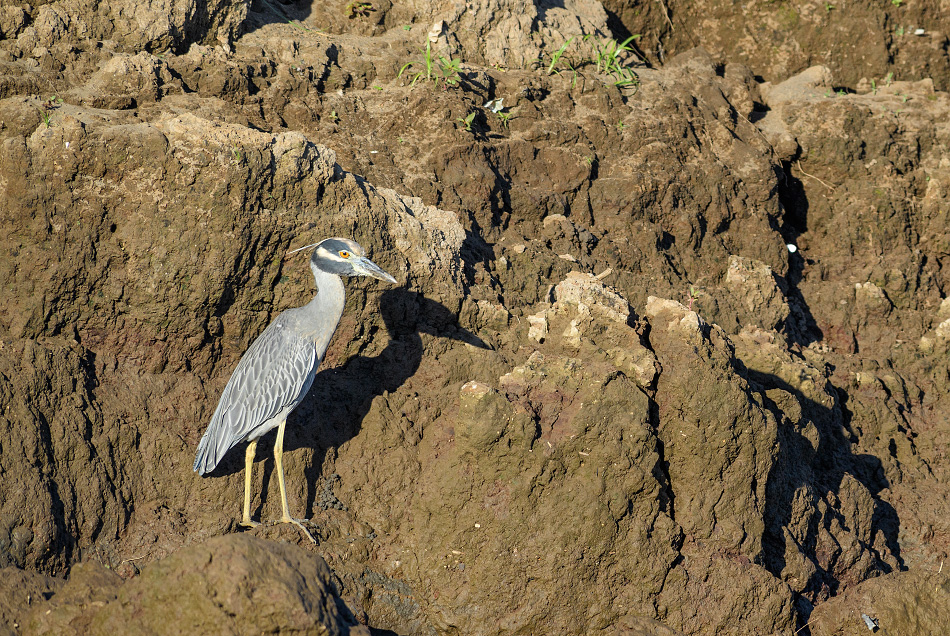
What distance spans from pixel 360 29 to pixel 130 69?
2741 mm

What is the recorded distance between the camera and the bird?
5.26 m

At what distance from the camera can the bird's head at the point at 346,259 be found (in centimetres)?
537

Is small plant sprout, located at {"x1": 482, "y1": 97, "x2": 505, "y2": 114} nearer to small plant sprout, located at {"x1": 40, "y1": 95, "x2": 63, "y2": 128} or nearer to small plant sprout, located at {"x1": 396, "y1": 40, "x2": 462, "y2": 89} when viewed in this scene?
small plant sprout, located at {"x1": 396, "y1": 40, "x2": 462, "y2": 89}

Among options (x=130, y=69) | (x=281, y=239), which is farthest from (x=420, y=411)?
(x=130, y=69)

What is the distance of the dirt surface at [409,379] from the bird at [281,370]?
12.2 inches

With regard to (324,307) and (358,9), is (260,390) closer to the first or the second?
(324,307)

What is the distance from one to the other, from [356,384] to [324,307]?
70 cm

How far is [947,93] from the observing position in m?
9.66

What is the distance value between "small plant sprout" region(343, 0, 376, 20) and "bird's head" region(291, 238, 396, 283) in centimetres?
428

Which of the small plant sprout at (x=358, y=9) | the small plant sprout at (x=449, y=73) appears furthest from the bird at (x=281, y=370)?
the small plant sprout at (x=358, y=9)

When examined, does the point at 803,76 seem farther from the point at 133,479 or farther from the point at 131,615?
the point at 131,615

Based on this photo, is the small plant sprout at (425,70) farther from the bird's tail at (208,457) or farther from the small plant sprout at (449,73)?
the bird's tail at (208,457)

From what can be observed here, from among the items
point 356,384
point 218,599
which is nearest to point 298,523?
point 356,384

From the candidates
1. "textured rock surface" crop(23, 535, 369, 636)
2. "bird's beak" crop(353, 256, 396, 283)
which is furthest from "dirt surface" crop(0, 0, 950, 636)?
"bird's beak" crop(353, 256, 396, 283)
